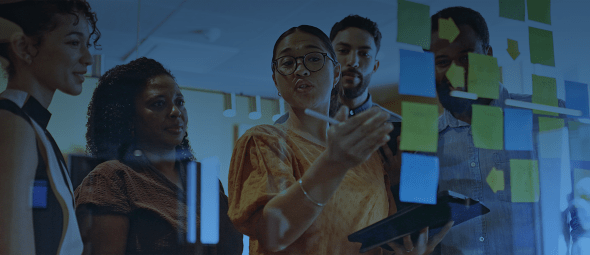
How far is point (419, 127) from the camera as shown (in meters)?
1.37

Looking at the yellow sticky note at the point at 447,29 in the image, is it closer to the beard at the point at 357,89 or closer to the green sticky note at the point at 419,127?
the green sticky note at the point at 419,127

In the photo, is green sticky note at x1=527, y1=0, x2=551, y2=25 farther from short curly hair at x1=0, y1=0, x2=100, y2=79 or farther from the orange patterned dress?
short curly hair at x1=0, y1=0, x2=100, y2=79

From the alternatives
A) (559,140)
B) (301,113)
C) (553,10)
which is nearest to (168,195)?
(301,113)

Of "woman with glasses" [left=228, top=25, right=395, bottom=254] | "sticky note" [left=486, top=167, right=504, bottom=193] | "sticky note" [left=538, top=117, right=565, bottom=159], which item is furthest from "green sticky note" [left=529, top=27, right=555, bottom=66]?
"woman with glasses" [left=228, top=25, right=395, bottom=254]

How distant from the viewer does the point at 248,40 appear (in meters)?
1.23

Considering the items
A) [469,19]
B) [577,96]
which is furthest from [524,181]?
[469,19]

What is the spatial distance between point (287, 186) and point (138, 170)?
325 millimetres

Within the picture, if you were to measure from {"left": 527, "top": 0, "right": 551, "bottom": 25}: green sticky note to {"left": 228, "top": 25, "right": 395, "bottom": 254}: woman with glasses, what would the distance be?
0.94 m

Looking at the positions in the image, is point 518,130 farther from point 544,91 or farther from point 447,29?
point 447,29

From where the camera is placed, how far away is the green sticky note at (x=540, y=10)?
1718 mm

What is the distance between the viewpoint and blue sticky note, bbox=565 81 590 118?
1.76 m

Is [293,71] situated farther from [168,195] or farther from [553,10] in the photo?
[553,10]

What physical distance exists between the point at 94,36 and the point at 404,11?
86 cm

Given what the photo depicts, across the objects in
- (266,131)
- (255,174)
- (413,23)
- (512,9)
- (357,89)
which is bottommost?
(255,174)
